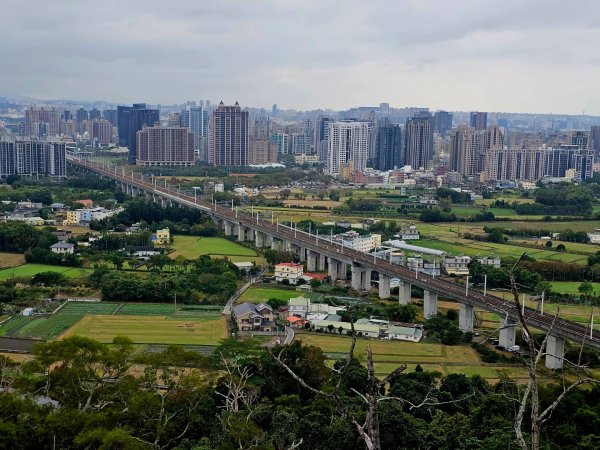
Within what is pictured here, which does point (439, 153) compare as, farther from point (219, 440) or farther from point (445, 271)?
point (219, 440)

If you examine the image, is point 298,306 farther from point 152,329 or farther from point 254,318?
point 152,329

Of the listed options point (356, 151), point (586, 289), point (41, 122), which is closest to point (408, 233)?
point (586, 289)

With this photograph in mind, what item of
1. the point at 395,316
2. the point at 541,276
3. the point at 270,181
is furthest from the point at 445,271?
the point at 270,181

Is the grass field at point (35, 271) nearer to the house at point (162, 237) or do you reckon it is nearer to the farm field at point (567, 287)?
the house at point (162, 237)

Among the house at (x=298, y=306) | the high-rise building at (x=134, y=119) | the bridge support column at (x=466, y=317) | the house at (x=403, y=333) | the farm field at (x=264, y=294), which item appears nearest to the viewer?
the house at (x=403, y=333)

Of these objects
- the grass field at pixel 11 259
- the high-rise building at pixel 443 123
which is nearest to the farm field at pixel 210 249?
the grass field at pixel 11 259

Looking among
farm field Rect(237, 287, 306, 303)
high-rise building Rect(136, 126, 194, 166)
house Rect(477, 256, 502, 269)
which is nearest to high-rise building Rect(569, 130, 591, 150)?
high-rise building Rect(136, 126, 194, 166)
